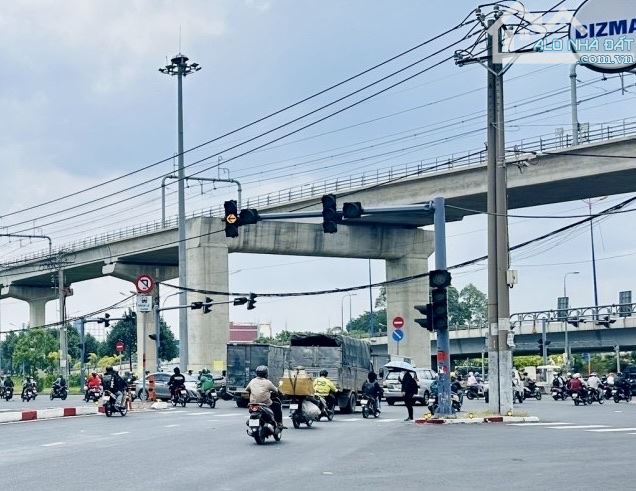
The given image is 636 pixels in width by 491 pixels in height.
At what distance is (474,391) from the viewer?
53688 mm

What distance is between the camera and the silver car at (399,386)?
4403cm

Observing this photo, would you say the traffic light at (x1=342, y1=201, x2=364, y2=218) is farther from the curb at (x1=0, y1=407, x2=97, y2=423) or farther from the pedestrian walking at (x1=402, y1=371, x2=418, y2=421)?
the curb at (x1=0, y1=407, x2=97, y2=423)

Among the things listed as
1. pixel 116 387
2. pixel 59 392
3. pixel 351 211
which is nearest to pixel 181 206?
pixel 59 392

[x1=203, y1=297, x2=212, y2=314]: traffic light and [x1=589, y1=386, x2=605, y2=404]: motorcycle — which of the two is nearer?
[x1=589, y1=386, x2=605, y2=404]: motorcycle

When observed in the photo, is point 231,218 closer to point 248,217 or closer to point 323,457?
point 248,217

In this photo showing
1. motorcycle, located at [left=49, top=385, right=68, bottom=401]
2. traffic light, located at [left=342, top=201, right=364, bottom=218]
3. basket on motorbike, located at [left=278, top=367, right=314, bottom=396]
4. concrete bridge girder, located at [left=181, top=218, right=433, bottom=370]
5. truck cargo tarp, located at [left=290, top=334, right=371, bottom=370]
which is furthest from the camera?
concrete bridge girder, located at [left=181, top=218, right=433, bottom=370]

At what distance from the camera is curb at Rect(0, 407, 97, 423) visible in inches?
1211

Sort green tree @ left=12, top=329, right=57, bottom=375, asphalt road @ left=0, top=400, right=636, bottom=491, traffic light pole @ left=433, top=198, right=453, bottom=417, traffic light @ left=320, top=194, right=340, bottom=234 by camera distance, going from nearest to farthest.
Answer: asphalt road @ left=0, top=400, right=636, bottom=491 < traffic light @ left=320, top=194, right=340, bottom=234 < traffic light pole @ left=433, top=198, right=453, bottom=417 < green tree @ left=12, top=329, right=57, bottom=375

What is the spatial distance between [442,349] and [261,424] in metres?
9.77

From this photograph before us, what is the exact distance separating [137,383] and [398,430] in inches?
987

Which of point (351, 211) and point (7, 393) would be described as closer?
point (351, 211)

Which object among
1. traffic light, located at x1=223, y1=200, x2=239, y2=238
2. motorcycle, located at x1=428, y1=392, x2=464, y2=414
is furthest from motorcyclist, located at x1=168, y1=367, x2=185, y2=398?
traffic light, located at x1=223, y1=200, x2=239, y2=238

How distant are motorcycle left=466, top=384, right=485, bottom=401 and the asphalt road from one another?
2592 centimetres

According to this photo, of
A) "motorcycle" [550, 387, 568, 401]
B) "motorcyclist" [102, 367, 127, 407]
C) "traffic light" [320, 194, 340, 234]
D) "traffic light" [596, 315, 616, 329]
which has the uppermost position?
"traffic light" [320, 194, 340, 234]
